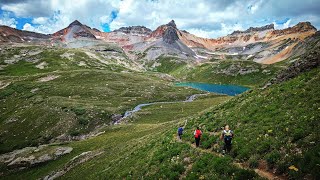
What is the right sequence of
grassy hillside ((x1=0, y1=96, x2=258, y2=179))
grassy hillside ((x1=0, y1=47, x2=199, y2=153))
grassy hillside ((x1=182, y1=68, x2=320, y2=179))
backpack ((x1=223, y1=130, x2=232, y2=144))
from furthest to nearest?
grassy hillside ((x1=0, y1=47, x2=199, y2=153)) < backpack ((x1=223, y1=130, x2=232, y2=144)) < grassy hillside ((x1=0, y1=96, x2=258, y2=179)) < grassy hillside ((x1=182, y1=68, x2=320, y2=179))

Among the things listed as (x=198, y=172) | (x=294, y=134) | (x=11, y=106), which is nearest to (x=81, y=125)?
(x=11, y=106)

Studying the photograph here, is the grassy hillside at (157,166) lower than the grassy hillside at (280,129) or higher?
lower

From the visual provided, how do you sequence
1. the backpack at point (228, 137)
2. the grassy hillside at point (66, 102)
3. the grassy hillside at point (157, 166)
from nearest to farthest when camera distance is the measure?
1. the grassy hillside at point (157, 166)
2. the backpack at point (228, 137)
3. the grassy hillside at point (66, 102)

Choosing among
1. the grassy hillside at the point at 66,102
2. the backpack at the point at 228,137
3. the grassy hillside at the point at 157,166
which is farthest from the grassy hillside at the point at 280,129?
the grassy hillside at the point at 66,102

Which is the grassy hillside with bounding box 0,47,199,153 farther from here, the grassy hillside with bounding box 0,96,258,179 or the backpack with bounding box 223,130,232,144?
the backpack with bounding box 223,130,232,144

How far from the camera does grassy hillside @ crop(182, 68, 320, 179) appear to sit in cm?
1788

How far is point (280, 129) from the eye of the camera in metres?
22.4

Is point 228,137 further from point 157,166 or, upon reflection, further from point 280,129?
point 157,166

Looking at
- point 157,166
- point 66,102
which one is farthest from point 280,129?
point 66,102

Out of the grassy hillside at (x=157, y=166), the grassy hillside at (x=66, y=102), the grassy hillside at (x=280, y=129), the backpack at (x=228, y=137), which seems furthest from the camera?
the grassy hillside at (x=66, y=102)

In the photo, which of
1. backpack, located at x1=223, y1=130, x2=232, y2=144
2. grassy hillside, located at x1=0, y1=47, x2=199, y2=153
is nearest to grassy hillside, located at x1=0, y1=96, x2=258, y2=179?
backpack, located at x1=223, y1=130, x2=232, y2=144

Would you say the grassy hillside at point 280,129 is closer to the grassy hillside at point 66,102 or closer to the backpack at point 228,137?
the backpack at point 228,137

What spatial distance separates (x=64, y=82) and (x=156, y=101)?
64481 mm

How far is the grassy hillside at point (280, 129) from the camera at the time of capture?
1788 centimetres
